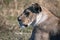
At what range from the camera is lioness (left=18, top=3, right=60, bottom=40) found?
387 cm

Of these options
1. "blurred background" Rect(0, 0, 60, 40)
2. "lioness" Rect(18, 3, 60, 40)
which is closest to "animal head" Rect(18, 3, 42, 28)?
"lioness" Rect(18, 3, 60, 40)

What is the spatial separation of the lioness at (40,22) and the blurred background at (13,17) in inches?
65.8

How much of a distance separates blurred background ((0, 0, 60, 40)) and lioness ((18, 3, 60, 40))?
65.8 inches

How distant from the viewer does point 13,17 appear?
21.7 ft

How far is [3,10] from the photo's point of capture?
692 cm

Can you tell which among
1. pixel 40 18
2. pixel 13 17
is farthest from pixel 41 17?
pixel 13 17

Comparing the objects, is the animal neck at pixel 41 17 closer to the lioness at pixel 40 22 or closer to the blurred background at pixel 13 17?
the lioness at pixel 40 22

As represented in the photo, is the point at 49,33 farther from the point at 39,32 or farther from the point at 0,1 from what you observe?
the point at 0,1

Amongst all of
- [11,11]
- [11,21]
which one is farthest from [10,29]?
[11,11]

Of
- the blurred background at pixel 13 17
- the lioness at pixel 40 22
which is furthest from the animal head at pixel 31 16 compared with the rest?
the blurred background at pixel 13 17

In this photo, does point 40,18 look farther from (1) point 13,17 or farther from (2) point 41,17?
(1) point 13,17

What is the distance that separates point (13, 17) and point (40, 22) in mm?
2714

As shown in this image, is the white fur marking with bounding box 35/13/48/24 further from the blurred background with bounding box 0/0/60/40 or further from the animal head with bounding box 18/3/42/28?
the blurred background with bounding box 0/0/60/40

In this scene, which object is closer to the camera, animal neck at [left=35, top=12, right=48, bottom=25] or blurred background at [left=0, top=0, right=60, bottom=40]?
animal neck at [left=35, top=12, right=48, bottom=25]
